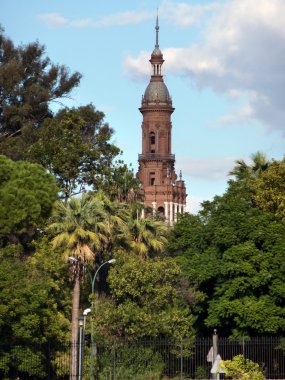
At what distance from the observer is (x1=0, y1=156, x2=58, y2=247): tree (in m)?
56.9

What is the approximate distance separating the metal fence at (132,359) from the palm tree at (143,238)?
5.31 metres

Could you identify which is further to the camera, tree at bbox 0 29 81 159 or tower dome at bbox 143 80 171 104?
tower dome at bbox 143 80 171 104

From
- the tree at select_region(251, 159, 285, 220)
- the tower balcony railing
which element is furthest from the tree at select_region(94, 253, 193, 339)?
the tower balcony railing

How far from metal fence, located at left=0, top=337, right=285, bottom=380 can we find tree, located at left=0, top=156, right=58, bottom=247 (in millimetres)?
6105

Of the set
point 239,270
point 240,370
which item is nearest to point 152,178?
point 239,270

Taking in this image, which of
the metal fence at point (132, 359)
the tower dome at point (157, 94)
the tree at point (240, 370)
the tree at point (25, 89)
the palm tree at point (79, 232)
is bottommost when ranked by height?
the tree at point (240, 370)

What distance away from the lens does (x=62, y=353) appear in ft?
173

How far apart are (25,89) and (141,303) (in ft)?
87.0

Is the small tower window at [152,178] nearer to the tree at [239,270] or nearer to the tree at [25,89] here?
the tree at [25,89]

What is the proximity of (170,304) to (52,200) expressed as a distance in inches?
285

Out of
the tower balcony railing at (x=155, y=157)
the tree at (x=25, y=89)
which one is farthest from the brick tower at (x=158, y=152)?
the tree at (x=25, y=89)

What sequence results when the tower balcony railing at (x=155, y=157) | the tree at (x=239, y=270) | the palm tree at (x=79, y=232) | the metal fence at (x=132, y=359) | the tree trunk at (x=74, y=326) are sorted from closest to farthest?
the metal fence at (x=132, y=359)
the tree trunk at (x=74, y=326)
the palm tree at (x=79, y=232)
the tree at (x=239, y=270)
the tower balcony railing at (x=155, y=157)

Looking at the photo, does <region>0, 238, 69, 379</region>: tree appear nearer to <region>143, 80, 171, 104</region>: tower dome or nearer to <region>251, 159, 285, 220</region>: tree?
<region>251, 159, 285, 220</region>: tree

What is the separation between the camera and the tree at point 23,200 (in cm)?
5691
